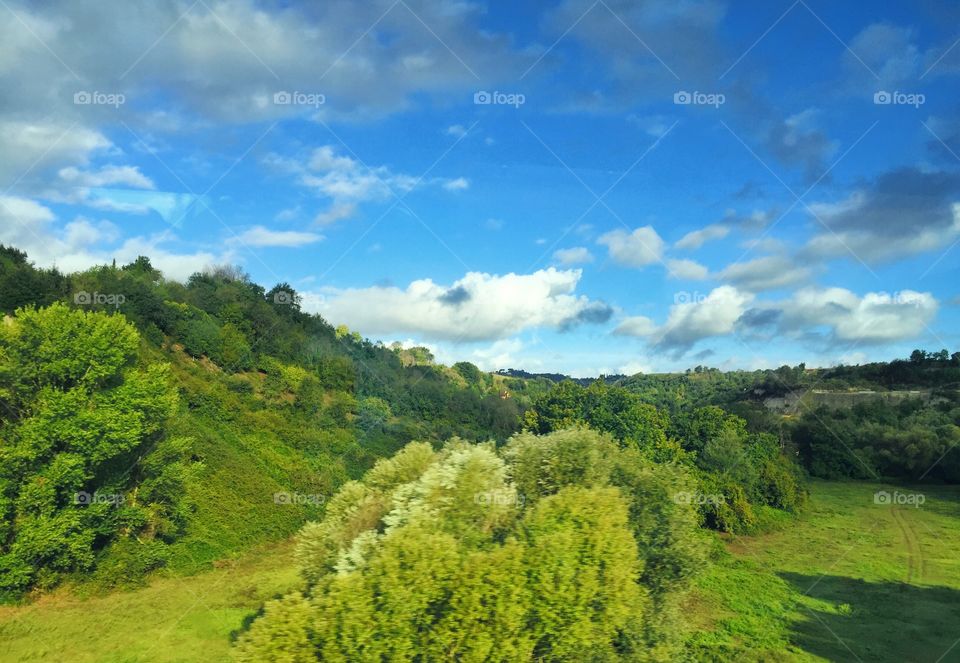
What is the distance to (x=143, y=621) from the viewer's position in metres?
26.9

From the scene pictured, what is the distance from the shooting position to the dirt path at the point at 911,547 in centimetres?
3678

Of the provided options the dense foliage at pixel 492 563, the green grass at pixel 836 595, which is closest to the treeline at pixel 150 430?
the dense foliage at pixel 492 563

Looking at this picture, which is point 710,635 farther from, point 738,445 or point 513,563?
point 738,445

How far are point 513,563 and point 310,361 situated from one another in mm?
73690

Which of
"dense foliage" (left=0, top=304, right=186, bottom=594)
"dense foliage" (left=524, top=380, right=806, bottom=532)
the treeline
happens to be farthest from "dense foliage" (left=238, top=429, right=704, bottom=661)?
"dense foliage" (left=524, top=380, right=806, bottom=532)

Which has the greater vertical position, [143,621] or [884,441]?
[884,441]

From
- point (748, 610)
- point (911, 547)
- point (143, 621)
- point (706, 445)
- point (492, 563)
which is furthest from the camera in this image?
point (706, 445)

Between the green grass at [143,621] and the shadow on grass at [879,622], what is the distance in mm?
24560

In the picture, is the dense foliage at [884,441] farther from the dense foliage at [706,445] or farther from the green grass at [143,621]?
the green grass at [143,621]

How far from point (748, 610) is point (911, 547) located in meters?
23.5

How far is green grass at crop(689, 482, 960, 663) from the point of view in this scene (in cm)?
2523

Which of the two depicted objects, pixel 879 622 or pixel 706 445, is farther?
pixel 706 445

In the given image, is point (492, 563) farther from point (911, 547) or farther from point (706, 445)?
point (706, 445)

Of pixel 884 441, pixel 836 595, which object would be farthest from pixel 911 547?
pixel 884 441
